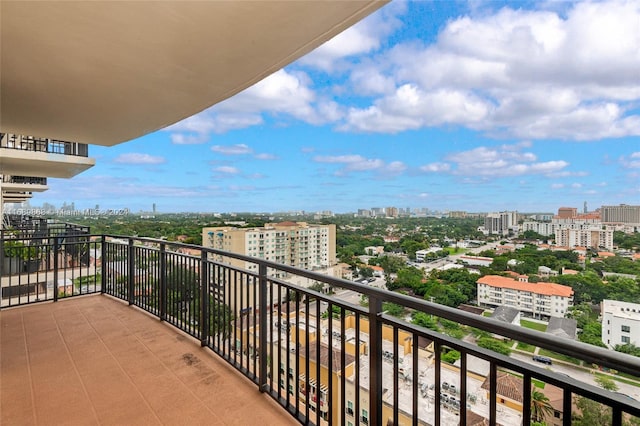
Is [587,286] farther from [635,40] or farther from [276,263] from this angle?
[635,40]

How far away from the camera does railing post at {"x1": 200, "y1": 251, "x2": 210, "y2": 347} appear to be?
2916mm

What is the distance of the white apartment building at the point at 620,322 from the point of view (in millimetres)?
1906

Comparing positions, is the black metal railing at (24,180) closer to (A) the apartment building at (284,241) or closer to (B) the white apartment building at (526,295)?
(A) the apartment building at (284,241)

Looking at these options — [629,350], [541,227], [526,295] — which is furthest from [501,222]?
[629,350]

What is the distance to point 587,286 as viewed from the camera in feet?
9.30

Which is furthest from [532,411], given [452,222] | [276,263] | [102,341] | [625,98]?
[625,98]

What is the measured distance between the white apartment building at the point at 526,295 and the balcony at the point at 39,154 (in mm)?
8914

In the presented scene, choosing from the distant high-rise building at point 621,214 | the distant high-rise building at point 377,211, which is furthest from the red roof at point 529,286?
the distant high-rise building at point 377,211


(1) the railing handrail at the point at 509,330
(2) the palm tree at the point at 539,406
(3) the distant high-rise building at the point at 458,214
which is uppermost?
(3) the distant high-rise building at the point at 458,214

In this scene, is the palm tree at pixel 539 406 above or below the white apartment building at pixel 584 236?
below

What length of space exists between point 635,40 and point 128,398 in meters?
7.35

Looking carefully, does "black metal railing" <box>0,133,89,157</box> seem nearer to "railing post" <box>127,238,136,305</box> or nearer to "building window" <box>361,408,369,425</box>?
"railing post" <box>127,238,136,305</box>

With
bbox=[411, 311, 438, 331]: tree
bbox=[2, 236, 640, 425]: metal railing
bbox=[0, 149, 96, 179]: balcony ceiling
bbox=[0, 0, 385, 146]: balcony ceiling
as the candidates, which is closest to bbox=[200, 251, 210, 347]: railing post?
bbox=[2, 236, 640, 425]: metal railing

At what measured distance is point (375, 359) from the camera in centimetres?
147
